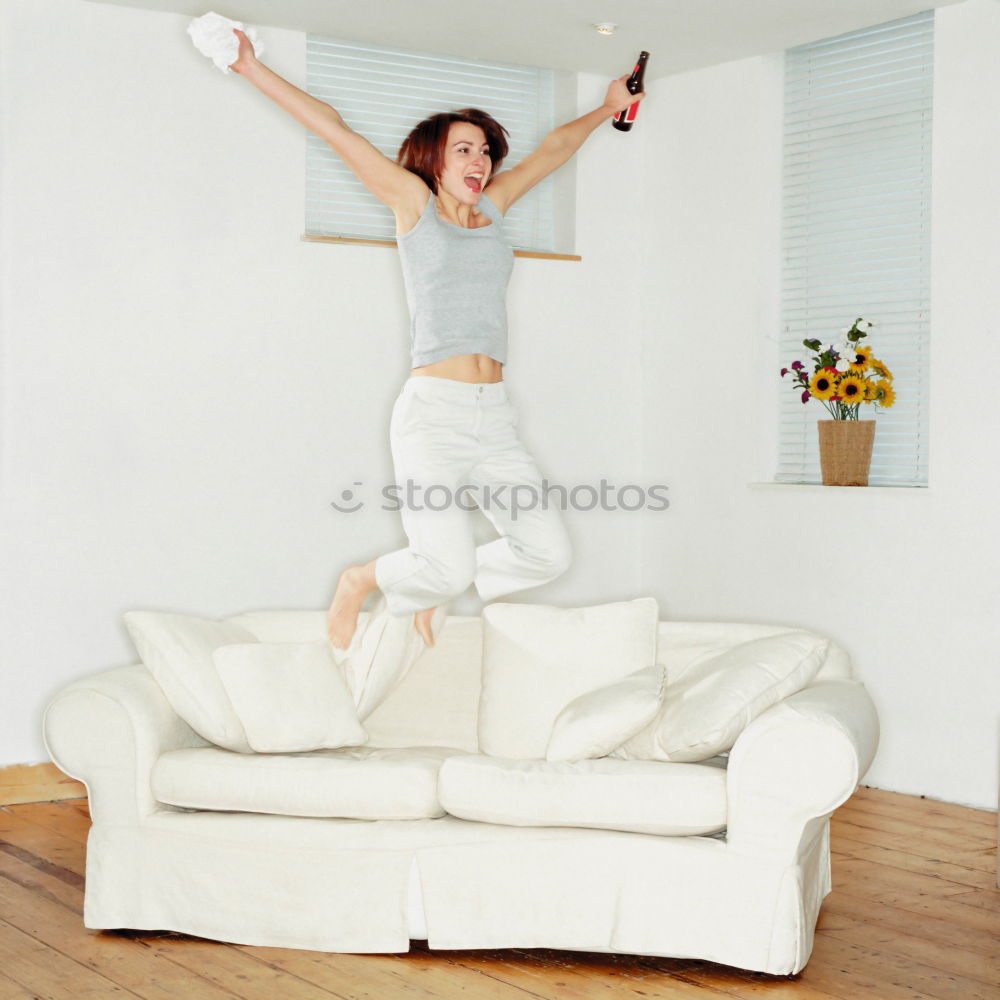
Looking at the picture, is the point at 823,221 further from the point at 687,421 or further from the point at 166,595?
the point at 166,595

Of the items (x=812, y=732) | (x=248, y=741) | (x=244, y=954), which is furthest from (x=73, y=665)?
(x=812, y=732)

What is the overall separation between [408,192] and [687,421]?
7.35 feet

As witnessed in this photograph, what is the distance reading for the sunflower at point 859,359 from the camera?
4.89 m

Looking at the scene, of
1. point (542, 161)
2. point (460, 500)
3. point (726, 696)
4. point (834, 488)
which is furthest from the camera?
point (834, 488)

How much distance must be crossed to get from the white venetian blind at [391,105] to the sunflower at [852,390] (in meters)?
1.51

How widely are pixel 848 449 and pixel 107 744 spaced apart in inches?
114

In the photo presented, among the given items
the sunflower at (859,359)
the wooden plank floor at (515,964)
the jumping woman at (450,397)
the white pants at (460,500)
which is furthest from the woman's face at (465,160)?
the wooden plank floor at (515,964)

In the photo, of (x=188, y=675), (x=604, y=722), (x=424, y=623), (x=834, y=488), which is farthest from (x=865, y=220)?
(x=188, y=675)

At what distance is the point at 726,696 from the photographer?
3.16m

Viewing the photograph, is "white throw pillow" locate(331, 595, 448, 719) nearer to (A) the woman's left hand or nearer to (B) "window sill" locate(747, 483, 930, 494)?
(A) the woman's left hand

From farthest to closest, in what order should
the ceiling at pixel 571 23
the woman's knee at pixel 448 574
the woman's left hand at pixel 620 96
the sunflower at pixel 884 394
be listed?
the sunflower at pixel 884 394 < the ceiling at pixel 571 23 < the woman's left hand at pixel 620 96 < the woman's knee at pixel 448 574

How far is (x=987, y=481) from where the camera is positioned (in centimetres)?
453

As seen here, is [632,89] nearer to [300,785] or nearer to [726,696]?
[726,696]

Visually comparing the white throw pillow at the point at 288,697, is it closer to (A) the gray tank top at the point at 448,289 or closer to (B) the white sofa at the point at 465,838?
(B) the white sofa at the point at 465,838
